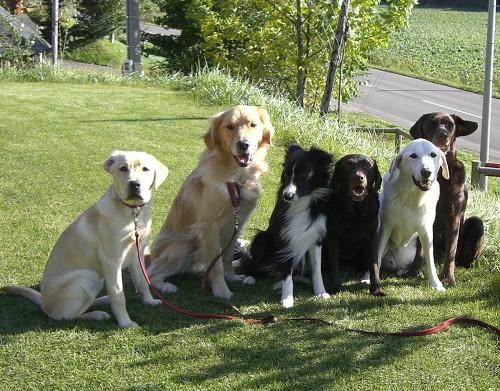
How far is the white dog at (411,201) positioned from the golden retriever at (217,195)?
3.30 feet

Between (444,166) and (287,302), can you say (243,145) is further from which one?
(444,166)

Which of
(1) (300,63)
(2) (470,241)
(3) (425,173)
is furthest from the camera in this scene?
(1) (300,63)

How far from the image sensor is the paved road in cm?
1826

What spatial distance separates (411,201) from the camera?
5020 mm

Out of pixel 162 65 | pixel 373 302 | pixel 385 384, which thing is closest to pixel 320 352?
pixel 385 384

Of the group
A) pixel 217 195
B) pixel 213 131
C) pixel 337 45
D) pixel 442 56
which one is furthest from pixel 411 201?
pixel 442 56

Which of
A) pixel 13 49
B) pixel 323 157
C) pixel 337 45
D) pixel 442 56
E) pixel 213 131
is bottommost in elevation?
pixel 442 56

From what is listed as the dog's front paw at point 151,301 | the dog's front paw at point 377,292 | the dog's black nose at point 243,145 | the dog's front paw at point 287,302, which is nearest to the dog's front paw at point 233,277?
the dog's front paw at point 287,302

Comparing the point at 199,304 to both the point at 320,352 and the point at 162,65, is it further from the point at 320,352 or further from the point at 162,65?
the point at 162,65

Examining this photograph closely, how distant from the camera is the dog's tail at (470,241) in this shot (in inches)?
225

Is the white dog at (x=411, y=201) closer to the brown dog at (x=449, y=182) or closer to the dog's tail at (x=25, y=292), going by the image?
the brown dog at (x=449, y=182)

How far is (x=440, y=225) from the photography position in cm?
549

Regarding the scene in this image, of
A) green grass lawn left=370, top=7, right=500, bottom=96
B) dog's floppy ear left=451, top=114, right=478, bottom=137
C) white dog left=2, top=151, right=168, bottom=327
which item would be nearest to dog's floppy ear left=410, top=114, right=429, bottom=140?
dog's floppy ear left=451, top=114, right=478, bottom=137

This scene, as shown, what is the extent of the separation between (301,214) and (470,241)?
167 cm
